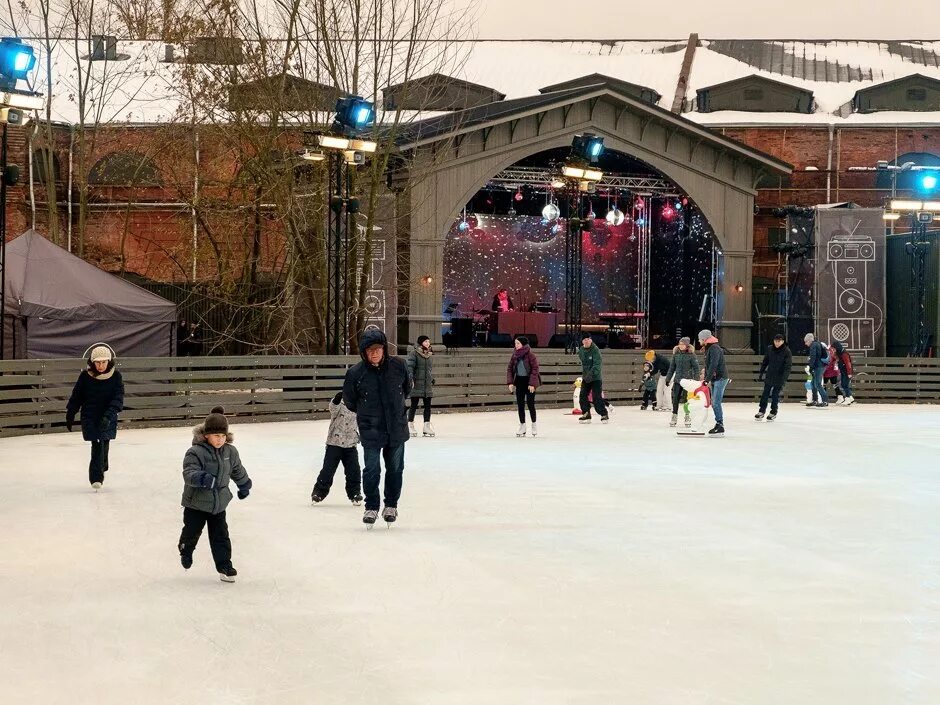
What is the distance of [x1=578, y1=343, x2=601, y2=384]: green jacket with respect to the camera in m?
24.0

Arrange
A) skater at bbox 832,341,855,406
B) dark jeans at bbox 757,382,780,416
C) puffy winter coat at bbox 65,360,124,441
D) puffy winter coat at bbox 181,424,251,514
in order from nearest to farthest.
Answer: puffy winter coat at bbox 181,424,251,514 < puffy winter coat at bbox 65,360,124,441 < dark jeans at bbox 757,382,780,416 < skater at bbox 832,341,855,406

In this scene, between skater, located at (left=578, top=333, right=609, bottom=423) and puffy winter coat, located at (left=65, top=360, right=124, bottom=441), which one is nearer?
puffy winter coat, located at (left=65, top=360, right=124, bottom=441)

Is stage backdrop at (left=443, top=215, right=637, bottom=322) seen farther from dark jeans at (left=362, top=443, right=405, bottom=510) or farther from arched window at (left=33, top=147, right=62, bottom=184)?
dark jeans at (left=362, top=443, right=405, bottom=510)

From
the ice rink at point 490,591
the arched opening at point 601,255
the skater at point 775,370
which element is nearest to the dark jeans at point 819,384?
the skater at point 775,370

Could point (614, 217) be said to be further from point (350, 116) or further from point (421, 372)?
point (421, 372)

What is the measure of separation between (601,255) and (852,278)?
861cm

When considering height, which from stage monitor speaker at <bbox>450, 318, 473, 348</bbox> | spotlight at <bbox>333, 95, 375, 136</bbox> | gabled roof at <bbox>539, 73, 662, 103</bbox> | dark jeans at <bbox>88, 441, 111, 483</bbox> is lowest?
dark jeans at <bbox>88, 441, 111, 483</bbox>

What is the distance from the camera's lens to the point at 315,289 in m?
28.4

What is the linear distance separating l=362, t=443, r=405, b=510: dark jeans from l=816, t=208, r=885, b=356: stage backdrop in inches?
1007

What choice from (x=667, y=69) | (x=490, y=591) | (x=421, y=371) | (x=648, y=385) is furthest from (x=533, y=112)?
(x=490, y=591)

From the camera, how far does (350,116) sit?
21922 millimetres

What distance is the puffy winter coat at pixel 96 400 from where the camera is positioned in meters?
13.1

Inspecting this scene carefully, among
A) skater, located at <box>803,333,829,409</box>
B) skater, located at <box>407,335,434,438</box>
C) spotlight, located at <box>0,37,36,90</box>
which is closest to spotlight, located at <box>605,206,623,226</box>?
skater, located at <box>803,333,829,409</box>

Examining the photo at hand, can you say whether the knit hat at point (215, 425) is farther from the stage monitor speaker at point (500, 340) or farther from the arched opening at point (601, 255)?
the arched opening at point (601, 255)
